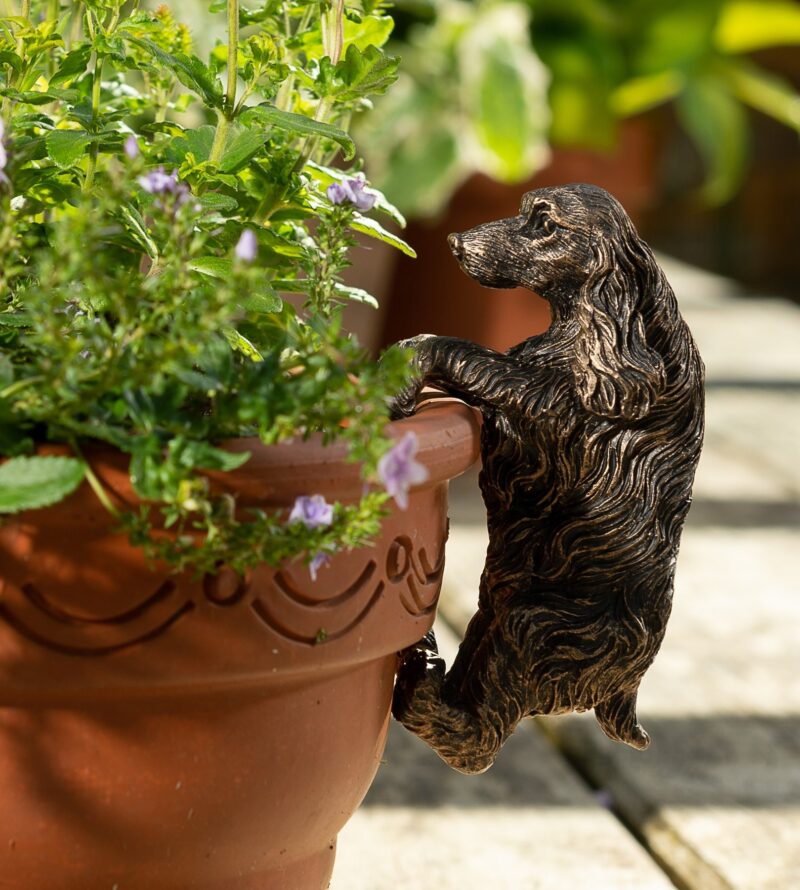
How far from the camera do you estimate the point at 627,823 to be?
1229mm

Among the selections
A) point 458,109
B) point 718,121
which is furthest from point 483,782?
point 718,121

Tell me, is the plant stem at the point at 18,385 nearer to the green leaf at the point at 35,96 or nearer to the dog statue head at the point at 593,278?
the green leaf at the point at 35,96

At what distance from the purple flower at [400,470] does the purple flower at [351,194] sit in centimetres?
20

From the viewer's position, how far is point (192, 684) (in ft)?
2.13

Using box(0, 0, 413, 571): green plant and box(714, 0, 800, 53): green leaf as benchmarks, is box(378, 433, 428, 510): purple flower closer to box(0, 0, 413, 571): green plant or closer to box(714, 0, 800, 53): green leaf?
box(0, 0, 413, 571): green plant

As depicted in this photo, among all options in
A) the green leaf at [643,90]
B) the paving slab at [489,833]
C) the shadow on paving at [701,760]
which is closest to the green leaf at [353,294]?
the paving slab at [489,833]

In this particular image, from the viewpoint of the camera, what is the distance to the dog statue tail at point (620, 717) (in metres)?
0.83

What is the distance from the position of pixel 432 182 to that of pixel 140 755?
1988mm

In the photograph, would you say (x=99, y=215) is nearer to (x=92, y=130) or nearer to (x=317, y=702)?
(x=92, y=130)

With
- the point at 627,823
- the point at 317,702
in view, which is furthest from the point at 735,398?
the point at 317,702

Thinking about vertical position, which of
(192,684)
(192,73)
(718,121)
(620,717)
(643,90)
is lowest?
(718,121)

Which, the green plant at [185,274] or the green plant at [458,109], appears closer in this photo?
the green plant at [185,274]

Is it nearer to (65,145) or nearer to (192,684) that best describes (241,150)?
(65,145)

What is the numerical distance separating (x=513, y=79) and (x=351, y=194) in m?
1.91
